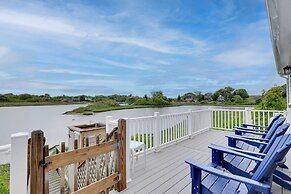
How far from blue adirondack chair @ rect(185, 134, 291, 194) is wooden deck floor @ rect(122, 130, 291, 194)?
1064 mm

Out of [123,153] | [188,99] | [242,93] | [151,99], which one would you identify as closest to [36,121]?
[123,153]

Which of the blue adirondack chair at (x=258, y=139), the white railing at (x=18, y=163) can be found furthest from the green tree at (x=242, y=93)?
the white railing at (x=18, y=163)

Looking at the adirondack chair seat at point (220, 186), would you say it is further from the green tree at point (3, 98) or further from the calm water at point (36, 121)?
the green tree at point (3, 98)

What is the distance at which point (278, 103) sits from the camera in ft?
32.5

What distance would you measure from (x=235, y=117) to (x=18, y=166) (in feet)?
25.8

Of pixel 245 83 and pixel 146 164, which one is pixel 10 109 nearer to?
pixel 146 164

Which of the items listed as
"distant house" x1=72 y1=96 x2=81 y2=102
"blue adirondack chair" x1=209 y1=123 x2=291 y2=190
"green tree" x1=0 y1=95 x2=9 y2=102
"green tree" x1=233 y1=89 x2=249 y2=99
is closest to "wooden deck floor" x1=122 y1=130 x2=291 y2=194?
"blue adirondack chair" x1=209 y1=123 x2=291 y2=190

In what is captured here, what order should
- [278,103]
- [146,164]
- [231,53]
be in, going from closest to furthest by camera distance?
1. [146,164]
2. [278,103]
3. [231,53]

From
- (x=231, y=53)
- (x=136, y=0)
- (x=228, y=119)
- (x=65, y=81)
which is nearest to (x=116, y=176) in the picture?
(x=228, y=119)

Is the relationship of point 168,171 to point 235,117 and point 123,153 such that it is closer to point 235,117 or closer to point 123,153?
point 123,153

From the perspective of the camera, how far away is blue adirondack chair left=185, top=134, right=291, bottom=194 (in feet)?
5.84

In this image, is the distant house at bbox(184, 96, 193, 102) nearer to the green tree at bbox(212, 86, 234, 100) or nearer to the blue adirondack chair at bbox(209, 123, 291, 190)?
the green tree at bbox(212, 86, 234, 100)

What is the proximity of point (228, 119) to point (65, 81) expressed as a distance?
9.35 meters

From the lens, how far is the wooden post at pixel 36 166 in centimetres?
200
